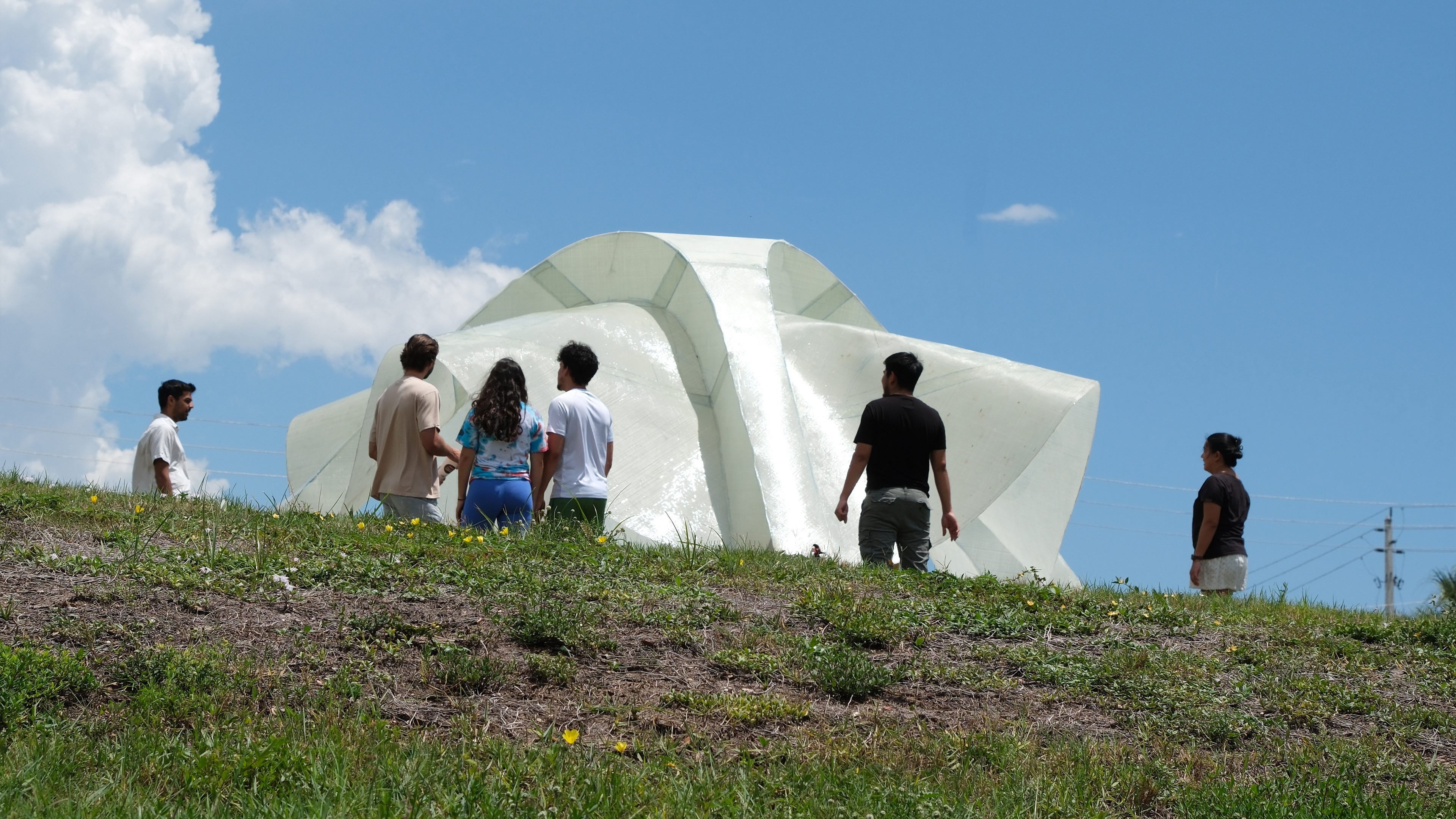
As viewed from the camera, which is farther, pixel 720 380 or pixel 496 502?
pixel 720 380

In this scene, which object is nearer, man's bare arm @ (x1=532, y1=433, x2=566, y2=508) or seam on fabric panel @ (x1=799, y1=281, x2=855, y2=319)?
man's bare arm @ (x1=532, y1=433, x2=566, y2=508)

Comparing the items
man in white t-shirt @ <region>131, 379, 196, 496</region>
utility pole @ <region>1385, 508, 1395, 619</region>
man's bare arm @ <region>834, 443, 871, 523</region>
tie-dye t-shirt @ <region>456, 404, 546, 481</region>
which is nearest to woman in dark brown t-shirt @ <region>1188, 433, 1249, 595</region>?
man's bare arm @ <region>834, 443, 871, 523</region>

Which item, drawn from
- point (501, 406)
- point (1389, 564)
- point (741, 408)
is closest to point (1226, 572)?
point (741, 408)

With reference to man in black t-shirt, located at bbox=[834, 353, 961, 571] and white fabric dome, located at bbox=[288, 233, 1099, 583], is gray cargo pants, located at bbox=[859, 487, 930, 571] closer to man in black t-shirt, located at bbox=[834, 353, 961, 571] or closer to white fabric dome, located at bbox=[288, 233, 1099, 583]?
man in black t-shirt, located at bbox=[834, 353, 961, 571]

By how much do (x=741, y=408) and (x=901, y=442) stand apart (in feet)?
13.1

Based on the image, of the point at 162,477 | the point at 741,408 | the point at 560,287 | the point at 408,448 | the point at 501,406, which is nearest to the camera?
the point at 501,406

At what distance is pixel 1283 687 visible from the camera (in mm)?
5676

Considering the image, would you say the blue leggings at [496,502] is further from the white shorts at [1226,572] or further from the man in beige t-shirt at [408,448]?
the white shorts at [1226,572]

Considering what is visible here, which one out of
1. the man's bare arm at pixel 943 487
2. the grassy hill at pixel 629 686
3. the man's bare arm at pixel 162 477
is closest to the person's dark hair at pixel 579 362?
the grassy hill at pixel 629 686

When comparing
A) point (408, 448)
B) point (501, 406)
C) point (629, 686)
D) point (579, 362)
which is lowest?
point (629, 686)

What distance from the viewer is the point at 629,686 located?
4.75 meters

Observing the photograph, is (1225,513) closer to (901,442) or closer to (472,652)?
(901,442)

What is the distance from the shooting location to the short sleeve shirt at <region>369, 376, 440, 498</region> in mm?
7895

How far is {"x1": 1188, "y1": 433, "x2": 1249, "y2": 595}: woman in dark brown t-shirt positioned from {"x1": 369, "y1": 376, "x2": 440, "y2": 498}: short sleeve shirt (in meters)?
5.51
